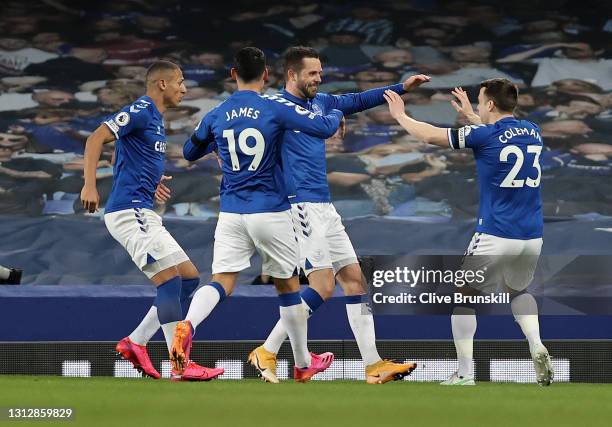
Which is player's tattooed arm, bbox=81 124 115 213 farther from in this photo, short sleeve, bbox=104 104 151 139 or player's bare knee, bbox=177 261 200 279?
player's bare knee, bbox=177 261 200 279

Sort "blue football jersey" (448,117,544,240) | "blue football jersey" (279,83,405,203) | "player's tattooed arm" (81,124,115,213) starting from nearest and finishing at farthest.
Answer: "player's tattooed arm" (81,124,115,213) → "blue football jersey" (448,117,544,240) → "blue football jersey" (279,83,405,203)

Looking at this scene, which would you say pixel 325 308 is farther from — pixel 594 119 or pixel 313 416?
pixel 594 119

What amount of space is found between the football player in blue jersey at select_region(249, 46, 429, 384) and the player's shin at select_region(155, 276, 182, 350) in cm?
51

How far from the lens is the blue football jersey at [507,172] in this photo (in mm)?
7469

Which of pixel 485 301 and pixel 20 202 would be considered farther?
pixel 20 202

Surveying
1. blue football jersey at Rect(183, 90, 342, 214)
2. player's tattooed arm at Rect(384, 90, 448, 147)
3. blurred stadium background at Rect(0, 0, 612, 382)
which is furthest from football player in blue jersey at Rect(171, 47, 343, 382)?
blurred stadium background at Rect(0, 0, 612, 382)

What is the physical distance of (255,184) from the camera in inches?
279

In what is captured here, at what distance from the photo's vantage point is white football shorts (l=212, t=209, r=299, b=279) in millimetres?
7070

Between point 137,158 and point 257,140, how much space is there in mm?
879

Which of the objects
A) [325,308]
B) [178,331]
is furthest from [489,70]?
[178,331]

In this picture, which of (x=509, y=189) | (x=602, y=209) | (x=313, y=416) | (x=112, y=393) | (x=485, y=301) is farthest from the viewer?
(x=602, y=209)

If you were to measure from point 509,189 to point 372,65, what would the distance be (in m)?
7.75

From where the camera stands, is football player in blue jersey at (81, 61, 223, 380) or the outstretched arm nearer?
football player in blue jersey at (81, 61, 223, 380)

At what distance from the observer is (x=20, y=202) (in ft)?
46.3
